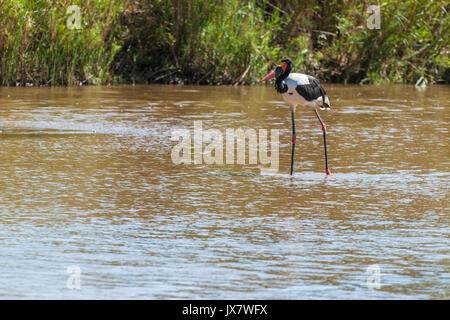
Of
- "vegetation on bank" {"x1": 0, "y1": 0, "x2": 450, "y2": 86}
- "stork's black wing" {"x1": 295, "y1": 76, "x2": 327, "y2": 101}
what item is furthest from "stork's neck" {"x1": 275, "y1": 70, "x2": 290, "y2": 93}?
"vegetation on bank" {"x1": 0, "y1": 0, "x2": 450, "y2": 86}

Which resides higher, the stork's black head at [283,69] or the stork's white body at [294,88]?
the stork's black head at [283,69]

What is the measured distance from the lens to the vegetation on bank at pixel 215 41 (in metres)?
15.8

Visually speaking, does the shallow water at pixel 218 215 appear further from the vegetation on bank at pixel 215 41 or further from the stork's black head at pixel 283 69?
the vegetation on bank at pixel 215 41

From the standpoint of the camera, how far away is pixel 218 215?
5762mm

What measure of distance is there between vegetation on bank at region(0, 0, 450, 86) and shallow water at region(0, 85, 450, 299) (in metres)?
4.92

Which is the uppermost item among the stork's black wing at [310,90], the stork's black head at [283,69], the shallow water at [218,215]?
the stork's black head at [283,69]

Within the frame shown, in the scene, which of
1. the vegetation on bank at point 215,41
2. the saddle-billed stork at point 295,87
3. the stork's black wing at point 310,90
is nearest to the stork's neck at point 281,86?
the saddle-billed stork at point 295,87

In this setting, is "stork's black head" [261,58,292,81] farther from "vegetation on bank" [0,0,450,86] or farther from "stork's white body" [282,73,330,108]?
"vegetation on bank" [0,0,450,86]

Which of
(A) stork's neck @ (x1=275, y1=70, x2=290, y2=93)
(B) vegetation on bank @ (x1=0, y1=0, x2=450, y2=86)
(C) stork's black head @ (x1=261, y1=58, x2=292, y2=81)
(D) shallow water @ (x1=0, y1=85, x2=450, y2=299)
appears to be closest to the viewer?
(D) shallow water @ (x1=0, y1=85, x2=450, y2=299)

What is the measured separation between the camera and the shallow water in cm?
424

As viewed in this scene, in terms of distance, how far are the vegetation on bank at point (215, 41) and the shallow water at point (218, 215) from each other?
16.1 ft

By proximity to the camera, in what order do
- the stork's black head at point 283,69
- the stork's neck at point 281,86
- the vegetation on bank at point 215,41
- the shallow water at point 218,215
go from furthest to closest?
the vegetation on bank at point 215,41 → the stork's black head at point 283,69 → the stork's neck at point 281,86 → the shallow water at point 218,215
